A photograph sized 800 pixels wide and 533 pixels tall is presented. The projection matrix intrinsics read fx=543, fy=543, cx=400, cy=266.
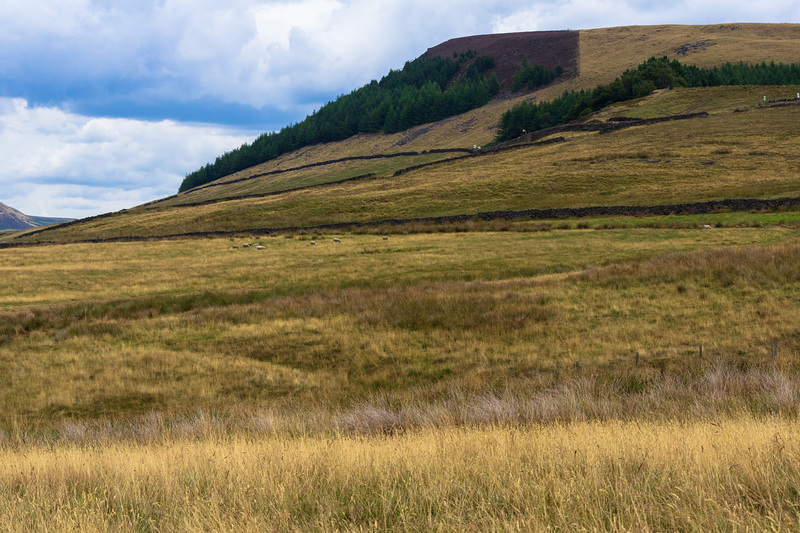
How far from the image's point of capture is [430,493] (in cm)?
510

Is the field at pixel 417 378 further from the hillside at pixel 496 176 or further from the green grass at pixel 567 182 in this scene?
the hillside at pixel 496 176

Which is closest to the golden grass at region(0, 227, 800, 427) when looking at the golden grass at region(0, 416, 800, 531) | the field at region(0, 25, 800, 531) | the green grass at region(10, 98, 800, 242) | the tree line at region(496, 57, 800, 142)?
the field at region(0, 25, 800, 531)

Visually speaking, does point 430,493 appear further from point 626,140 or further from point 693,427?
point 626,140

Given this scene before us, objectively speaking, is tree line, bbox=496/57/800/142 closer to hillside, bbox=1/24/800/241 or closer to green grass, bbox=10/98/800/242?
hillside, bbox=1/24/800/241

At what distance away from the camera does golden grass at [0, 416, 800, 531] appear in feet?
15.2

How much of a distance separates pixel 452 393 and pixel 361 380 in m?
4.57

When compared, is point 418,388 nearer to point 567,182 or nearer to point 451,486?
point 451,486

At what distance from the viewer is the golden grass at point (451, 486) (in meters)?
4.62

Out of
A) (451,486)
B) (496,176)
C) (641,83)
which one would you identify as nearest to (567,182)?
(496,176)

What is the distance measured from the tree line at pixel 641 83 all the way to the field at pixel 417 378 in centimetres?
7978

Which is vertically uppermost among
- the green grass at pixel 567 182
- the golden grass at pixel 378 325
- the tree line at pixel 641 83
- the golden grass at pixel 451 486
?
the tree line at pixel 641 83

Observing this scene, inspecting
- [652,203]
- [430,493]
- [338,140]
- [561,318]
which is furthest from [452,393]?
[338,140]

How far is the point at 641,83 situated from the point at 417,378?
13359 centimetres

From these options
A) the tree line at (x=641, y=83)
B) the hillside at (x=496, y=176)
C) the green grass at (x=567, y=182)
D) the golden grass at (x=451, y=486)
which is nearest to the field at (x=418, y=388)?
the golden grass at (x=451, y=486)
